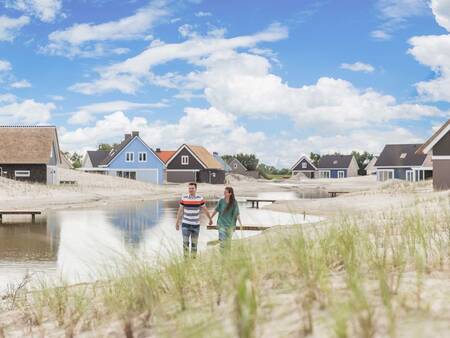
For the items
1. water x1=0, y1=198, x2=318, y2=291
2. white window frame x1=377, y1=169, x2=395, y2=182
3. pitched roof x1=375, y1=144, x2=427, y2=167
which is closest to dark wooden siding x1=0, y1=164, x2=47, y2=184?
water x1=0, y1=198, x2=318, y2=291

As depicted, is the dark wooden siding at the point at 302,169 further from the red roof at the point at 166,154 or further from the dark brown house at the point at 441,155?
the dark brown house at the point at 441,155

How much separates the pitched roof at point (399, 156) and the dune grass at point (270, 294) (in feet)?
265

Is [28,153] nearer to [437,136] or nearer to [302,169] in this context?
[437,136]

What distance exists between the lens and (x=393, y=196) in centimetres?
3344

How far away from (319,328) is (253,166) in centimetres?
11383

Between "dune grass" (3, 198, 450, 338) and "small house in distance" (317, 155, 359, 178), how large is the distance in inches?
4289

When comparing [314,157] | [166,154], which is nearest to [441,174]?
[166,154]

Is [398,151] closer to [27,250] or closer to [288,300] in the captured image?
[27,250]

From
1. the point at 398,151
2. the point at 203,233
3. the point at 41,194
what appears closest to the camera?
the point at 203,233

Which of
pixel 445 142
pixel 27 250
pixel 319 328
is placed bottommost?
pixel 27 250

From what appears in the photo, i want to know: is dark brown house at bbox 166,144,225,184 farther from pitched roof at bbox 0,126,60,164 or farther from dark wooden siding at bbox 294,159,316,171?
dark wooden siding at bbox 294,159,316,171

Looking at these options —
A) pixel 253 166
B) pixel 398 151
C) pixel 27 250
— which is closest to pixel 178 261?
pixel 27 250

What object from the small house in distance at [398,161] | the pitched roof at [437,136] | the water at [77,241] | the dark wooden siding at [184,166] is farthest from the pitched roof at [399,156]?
the water at [77,241]

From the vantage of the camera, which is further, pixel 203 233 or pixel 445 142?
pixel 445 142
